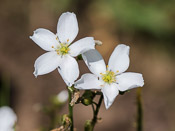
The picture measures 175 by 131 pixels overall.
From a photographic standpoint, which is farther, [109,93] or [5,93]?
[5,93]

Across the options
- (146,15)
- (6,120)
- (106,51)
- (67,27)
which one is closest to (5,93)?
(6,120)

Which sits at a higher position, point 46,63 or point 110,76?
point 46,63

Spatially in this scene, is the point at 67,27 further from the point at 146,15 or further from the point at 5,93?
the point at 146,15

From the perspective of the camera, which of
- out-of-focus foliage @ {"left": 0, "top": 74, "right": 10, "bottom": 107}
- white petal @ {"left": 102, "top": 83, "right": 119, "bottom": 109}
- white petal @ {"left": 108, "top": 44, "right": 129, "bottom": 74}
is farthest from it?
out-of-focus foliage @ {"left": 0, "top": 74, "right": 10, "bottom": 107}

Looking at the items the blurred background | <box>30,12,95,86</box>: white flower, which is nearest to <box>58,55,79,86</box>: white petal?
<box>30,12,95,86</box>: white flower

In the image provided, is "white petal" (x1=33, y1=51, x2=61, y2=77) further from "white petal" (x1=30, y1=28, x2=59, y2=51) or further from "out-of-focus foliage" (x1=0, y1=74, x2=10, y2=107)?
"out-of-focus foliage" (x1=0, y1=74, x2=10, y2=107)

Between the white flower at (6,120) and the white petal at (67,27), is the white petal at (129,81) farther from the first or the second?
the white flower at (6,120)
